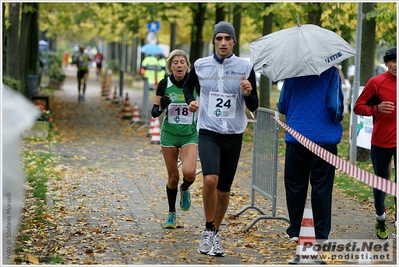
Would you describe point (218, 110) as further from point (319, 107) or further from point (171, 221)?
point (171, 221)

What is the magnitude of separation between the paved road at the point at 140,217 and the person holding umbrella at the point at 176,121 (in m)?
0.65

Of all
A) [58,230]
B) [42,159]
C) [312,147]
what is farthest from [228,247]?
[42,159]

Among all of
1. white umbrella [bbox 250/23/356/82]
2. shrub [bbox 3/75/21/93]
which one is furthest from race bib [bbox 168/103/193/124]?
shrub [bbox 3/75/21/93]

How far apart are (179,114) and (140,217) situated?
1431mm

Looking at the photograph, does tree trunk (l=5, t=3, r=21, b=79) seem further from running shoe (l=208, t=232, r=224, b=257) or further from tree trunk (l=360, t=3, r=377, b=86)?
running shoe (l=208, t=232, r=224, b=257)

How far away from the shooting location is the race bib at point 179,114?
8.39 m

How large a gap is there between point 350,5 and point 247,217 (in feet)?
27.8

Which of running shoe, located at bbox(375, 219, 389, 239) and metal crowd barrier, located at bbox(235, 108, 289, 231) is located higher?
metal crowd barrier, located at bbox(235, 108, 289, 231)

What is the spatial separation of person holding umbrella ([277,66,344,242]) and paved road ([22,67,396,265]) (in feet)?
1.74

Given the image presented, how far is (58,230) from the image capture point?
8.23 metres

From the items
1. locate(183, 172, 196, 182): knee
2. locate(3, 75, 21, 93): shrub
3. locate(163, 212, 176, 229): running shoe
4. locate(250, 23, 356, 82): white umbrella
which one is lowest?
locate(163, 212, 176, 229): running shoe

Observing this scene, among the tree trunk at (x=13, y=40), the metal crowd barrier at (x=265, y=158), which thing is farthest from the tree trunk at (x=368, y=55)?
the tree trunk at (x=13, y=40)

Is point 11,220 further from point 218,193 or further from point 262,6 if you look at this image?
point 262,6

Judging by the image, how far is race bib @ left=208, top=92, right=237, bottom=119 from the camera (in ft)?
23.5
